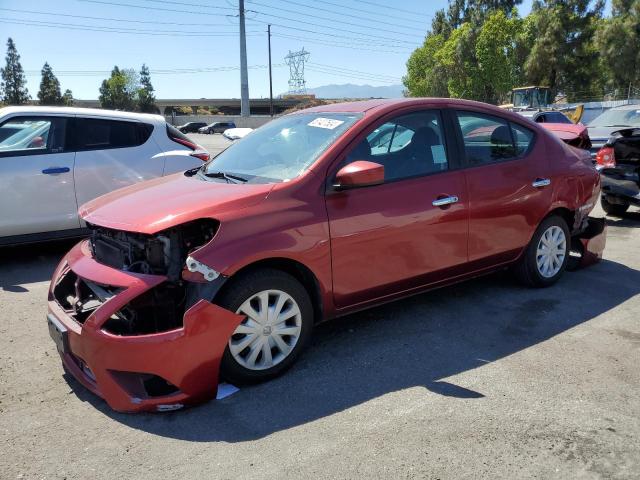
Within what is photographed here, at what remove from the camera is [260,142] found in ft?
14.2

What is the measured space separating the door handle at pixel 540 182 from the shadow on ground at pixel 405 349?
982mm

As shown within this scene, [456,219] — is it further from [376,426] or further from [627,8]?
[627,8]

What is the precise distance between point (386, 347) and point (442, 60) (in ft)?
191

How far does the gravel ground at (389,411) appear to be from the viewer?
103 inches

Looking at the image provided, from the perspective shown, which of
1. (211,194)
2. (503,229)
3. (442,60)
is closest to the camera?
(211,194)

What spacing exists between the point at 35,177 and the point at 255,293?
13.6 ft

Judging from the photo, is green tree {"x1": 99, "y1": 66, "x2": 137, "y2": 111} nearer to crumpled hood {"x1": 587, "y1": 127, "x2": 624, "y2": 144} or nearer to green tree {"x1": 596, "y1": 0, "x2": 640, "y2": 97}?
green tree {"x1": 596, "y1": 0, "x2": 640, "y2": 97}

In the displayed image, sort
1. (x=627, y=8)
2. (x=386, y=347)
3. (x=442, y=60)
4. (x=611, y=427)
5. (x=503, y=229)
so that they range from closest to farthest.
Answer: (x=611, y=427) → (x=386, y=347) → (x=503, y=229) → (x=627, y=8) → (x=442, y=60)

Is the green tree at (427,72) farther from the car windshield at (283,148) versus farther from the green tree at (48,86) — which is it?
the green tree at (48,86)

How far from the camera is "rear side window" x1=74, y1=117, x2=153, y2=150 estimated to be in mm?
6429

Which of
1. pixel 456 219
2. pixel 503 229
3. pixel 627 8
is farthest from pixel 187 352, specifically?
pixel 627 8

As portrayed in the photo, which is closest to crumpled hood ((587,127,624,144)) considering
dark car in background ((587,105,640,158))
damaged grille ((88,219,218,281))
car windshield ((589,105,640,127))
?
dark car in background ((587,105,640,158))

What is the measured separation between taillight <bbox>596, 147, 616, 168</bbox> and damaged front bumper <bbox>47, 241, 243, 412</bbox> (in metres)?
6.89

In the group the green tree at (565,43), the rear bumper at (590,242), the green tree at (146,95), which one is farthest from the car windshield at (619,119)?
the green tree at (146,95)
